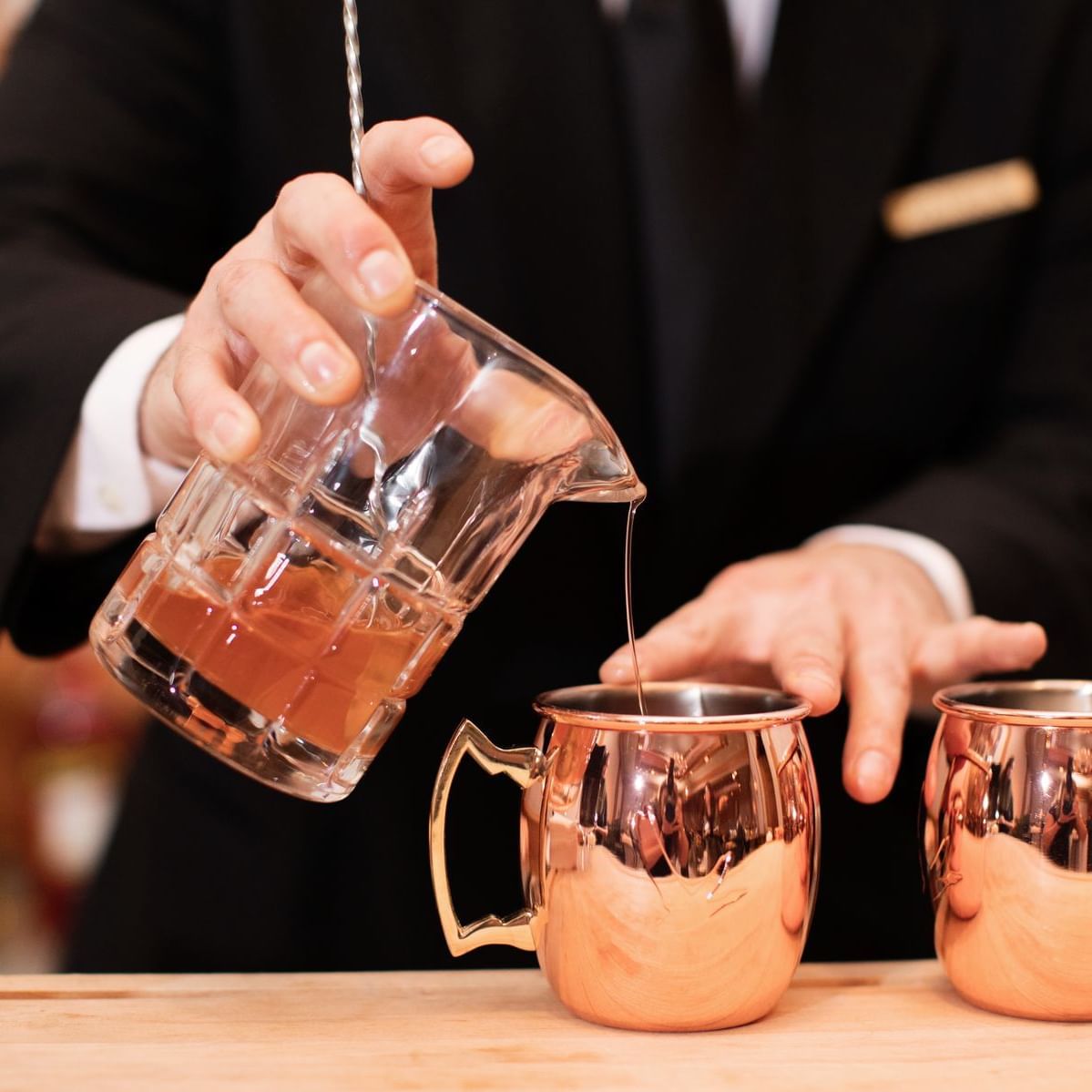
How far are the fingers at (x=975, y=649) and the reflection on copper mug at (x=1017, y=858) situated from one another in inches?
6.8

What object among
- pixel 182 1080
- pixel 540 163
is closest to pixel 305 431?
pixel 182 1080

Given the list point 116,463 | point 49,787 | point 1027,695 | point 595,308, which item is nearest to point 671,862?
point 1027,695

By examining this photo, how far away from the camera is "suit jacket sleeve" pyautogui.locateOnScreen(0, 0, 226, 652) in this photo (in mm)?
955

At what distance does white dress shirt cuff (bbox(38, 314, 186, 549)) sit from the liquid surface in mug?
0.27 meters

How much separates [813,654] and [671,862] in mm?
210

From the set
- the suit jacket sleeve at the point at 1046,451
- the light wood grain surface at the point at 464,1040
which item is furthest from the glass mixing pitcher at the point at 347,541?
the suit jacket sleeve at the point at 1046,451

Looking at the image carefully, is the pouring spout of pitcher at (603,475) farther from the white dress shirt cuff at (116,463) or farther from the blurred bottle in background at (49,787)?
the blurred bottle in background at (49,787)

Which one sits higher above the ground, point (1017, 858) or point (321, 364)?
point (321, 364)

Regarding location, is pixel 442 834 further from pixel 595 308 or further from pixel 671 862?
pixel 595 308

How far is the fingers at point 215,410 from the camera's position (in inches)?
→ 24.4

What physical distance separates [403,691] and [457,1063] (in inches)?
7.0

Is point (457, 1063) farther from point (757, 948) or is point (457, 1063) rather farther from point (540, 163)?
point (540, 163)

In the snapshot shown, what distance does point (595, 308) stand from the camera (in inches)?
44.7

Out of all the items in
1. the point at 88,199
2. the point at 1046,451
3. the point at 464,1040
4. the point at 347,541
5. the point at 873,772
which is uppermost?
the point at 88,199
